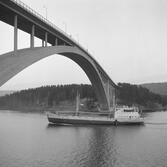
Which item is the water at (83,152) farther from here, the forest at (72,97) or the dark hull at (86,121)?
the forest at (72,97)

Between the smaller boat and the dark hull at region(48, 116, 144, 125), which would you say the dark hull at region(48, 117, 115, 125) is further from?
the smaller boat

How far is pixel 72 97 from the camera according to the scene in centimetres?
13000

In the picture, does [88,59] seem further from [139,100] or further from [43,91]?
[43,91]

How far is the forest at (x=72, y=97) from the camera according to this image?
117256 millimetres

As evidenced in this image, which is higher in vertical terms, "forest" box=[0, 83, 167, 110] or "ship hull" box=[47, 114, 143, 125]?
"forest" box=[0, 83, 167, 110]

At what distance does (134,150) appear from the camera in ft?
90.6

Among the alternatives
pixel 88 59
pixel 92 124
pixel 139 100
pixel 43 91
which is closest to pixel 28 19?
pixel 88 59

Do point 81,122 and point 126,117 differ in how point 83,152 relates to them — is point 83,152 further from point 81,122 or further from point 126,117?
point 126,117

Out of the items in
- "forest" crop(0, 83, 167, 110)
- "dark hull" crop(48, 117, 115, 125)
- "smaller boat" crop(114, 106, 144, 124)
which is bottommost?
"dark hull" crop(48, 117, 115, 125)

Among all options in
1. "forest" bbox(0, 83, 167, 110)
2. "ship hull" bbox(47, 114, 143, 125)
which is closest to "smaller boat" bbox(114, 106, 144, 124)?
"ship hull" bbox(47, 114, 143, 125)

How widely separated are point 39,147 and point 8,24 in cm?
1153

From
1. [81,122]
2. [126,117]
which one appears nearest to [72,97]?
[126,117]

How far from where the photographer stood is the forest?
11726cm

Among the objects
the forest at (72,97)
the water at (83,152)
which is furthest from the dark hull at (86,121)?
the forest at (72,97)
